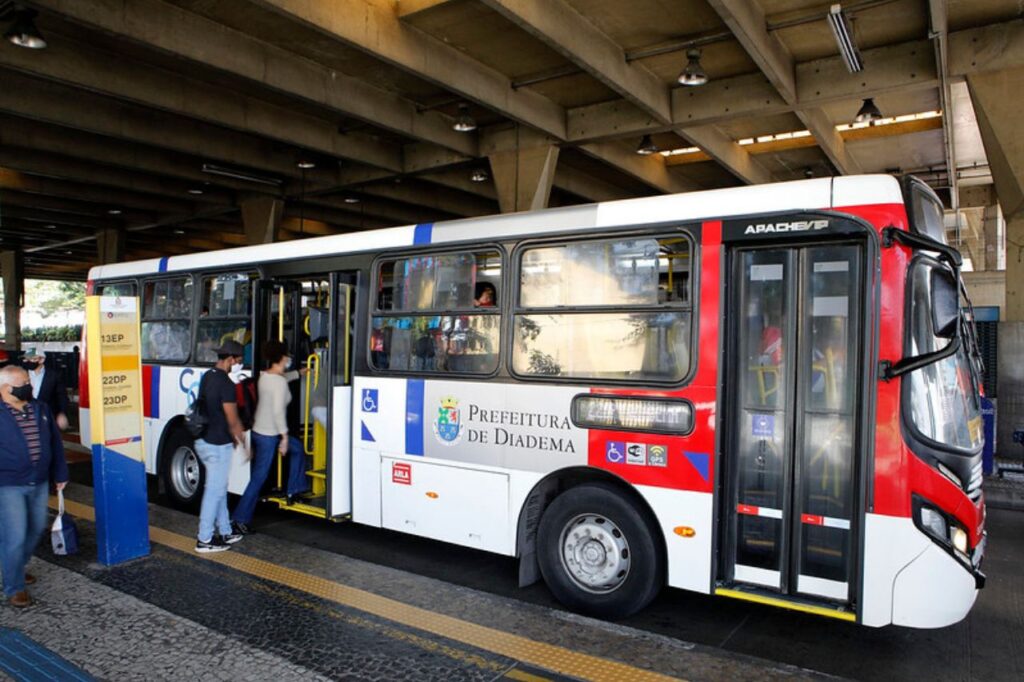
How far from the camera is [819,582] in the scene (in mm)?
4258

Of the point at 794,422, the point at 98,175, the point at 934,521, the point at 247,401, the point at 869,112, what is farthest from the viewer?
the point at 98,175

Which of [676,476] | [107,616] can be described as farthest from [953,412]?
[107,616]

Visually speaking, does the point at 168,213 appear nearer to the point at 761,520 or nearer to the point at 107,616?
the point at 107,616

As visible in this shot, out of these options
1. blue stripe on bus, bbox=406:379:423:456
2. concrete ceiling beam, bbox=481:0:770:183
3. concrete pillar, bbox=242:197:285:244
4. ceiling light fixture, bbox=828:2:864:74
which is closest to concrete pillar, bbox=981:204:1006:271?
concrete ceiling beam, bbox=481:0:770:183

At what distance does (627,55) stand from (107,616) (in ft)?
32.7

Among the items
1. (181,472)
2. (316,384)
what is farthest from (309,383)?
(181,472)

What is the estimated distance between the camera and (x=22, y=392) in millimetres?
5020

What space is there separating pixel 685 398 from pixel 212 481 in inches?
158

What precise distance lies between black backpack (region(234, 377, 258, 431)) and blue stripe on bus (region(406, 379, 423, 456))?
62.1 inches

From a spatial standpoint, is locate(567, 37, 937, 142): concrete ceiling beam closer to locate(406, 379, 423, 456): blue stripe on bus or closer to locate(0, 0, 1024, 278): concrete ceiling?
locate(0, 0, 1024, 278): concrete ceiling

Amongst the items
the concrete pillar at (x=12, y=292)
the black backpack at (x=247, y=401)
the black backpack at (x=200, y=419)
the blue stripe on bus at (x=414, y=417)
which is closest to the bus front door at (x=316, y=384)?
the black backpack at (x=247, y=401)

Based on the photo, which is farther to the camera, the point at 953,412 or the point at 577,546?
the point at 577,546

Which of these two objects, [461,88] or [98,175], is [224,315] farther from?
[98,175]

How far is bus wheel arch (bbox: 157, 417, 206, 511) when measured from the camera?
305 inches
